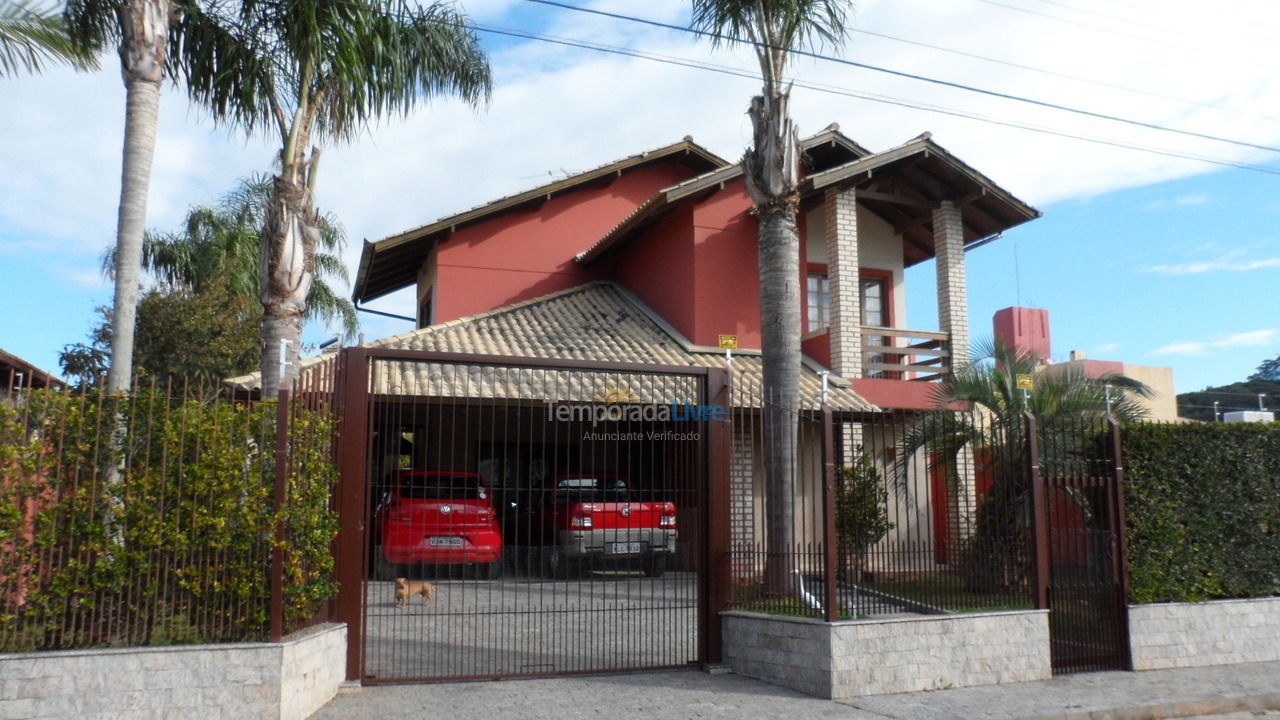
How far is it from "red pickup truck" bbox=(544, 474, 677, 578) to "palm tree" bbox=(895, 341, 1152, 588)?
7.78 ft

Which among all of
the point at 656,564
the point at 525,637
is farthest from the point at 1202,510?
the point at 525,637

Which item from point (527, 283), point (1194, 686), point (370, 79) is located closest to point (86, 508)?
point (370, 79)

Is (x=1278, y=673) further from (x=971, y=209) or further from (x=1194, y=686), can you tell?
(x=971, y=209)

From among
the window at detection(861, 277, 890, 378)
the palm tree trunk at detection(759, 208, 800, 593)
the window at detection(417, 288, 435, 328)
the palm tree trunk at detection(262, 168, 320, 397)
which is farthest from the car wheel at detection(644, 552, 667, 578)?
the window at detection(417, 288, 435, 328)

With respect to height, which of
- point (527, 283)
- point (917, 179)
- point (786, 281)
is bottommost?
point (786, 281)

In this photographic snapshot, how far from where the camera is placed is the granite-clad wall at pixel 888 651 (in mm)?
7441

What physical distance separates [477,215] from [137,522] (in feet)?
41.0

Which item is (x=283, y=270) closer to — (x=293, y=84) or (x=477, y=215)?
(x=293, y=84)

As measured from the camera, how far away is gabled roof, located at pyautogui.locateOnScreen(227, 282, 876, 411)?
1352cm

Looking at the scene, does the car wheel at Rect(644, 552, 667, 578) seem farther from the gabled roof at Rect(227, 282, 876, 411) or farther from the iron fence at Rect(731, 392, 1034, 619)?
the gabled roof at Rect(227, 282, 876, 411)

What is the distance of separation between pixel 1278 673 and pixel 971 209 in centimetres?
958

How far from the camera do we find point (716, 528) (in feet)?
28.0

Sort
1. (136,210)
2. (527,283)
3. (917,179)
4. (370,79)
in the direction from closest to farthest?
(136,210)
(370,79)
(917,179)
(527,283)

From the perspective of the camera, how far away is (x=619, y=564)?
31.7 ft
